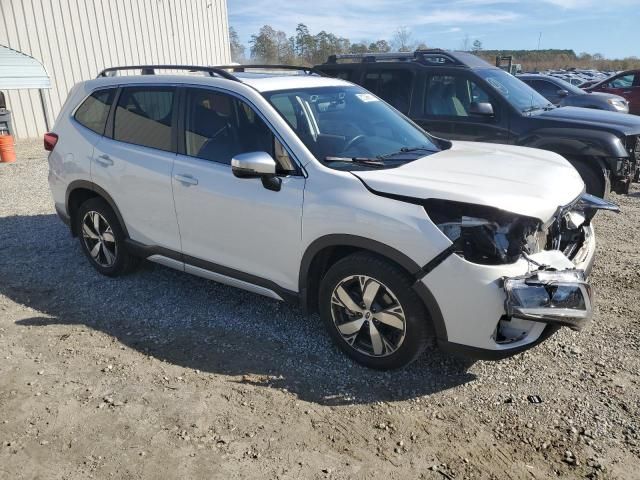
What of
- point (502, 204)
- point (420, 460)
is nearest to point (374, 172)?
point (502, 204)

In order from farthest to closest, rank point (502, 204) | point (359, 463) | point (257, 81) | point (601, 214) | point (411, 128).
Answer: point (601, 214) < point (411, 128) < point (257, 81) < point (502, 204) < point (359, 463)

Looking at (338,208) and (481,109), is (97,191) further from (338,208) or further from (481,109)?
(481,109)

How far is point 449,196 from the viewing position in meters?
2.88

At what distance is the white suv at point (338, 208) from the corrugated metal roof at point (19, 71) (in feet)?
32.2

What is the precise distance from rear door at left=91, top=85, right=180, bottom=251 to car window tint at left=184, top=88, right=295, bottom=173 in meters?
0.21

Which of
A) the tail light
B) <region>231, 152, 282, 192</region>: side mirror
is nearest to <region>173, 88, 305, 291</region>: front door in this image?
<region>231, 152, 282, 192</region>: side mirror

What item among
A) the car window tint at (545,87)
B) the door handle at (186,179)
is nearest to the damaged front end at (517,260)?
the door handle at (186,179)

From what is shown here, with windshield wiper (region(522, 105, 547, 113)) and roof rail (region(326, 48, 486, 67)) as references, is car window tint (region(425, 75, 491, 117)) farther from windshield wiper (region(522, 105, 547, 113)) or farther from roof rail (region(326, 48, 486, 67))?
windshield wiper (region(522, 105, 547, 113))

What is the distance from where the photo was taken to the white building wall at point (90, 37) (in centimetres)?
1441

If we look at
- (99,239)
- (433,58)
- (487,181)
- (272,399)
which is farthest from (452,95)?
(272,399)

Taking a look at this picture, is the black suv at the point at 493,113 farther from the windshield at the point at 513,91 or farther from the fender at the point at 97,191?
the fender at the point at 97,191

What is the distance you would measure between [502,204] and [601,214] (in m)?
5.02

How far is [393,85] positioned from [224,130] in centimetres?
423

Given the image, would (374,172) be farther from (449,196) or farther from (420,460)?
(420,460)
